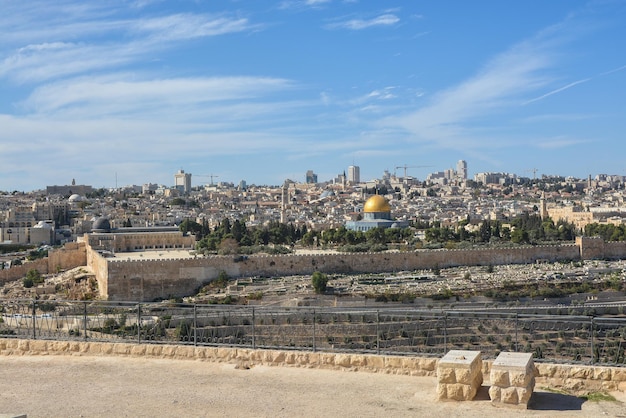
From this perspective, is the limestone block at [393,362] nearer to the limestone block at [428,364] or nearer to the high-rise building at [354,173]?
the limestone block at [428,364]

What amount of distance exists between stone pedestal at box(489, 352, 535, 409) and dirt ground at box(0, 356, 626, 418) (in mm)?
71

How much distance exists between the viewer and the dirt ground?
5117mm

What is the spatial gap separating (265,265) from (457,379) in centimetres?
2560

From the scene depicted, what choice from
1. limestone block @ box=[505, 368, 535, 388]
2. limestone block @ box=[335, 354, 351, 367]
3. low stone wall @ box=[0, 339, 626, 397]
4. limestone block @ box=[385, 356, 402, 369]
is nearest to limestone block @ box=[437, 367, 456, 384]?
limestone block @ box=[505, 368, 535, 388]

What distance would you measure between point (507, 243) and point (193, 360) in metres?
33.6

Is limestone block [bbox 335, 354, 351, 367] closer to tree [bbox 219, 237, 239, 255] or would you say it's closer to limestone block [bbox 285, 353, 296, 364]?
limestone block [bbox 285, 353, 296, 364]

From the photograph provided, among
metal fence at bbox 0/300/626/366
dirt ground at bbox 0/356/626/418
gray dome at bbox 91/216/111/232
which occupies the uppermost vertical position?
gray dome at bbox 91/216/111/232

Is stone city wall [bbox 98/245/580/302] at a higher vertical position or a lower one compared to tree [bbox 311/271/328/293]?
higher

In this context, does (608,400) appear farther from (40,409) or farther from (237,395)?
(40,409)

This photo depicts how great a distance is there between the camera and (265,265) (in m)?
30.7

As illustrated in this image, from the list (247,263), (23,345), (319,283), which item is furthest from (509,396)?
(247,263)

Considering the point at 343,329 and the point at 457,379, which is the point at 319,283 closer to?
the point at 343,329

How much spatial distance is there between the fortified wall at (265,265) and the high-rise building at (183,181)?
10128 cm

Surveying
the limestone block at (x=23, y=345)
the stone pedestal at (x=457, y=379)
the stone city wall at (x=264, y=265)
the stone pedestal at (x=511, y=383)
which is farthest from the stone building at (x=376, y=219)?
the stone pedestal at (x=511, y=383)
